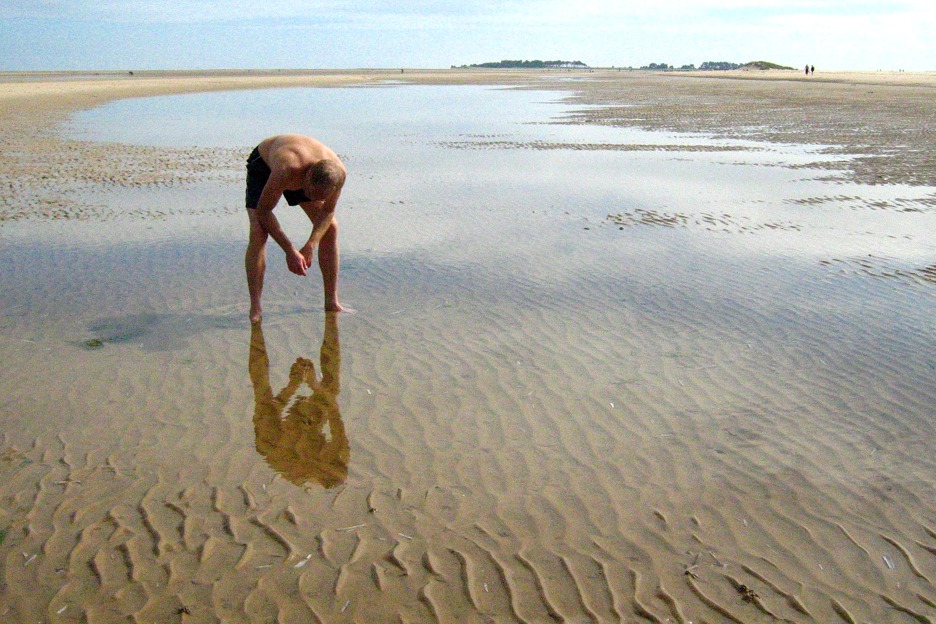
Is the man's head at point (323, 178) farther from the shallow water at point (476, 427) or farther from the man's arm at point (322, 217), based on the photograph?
the shallow water at point (476, 427)

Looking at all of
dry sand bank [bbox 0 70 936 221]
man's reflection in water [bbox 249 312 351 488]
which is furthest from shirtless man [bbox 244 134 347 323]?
dry sand bank [bbox 0 70 936 221]

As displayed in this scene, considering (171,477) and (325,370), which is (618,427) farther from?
(171,477)

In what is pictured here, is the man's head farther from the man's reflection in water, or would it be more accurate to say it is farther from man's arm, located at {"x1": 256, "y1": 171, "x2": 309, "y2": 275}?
the man's reflection in water

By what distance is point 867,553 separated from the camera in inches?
132

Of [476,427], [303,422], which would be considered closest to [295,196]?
[303,422]

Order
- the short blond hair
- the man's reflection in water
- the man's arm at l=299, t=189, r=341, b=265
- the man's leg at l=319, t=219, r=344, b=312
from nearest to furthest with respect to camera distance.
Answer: the man's reflection in water → the short blond hair → the man's arm at l=299, t=189, r=341, b=265 → the man's leg at l=319, t=219, r=344, b=312

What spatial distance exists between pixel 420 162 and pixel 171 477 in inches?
495

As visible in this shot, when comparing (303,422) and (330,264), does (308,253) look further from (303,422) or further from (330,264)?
(303,422)

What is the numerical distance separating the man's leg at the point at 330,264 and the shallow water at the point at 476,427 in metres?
0.20

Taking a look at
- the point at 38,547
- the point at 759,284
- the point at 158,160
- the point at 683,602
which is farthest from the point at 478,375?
the point at 158,160

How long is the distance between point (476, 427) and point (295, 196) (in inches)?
100

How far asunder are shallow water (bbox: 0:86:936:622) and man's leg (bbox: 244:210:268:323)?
0.15 meters

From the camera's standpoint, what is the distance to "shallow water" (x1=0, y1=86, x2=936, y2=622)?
10.2 feet

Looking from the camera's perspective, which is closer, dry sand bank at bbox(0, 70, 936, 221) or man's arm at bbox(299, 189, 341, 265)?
man's arm at bbox(299, 189, 341, 265)
